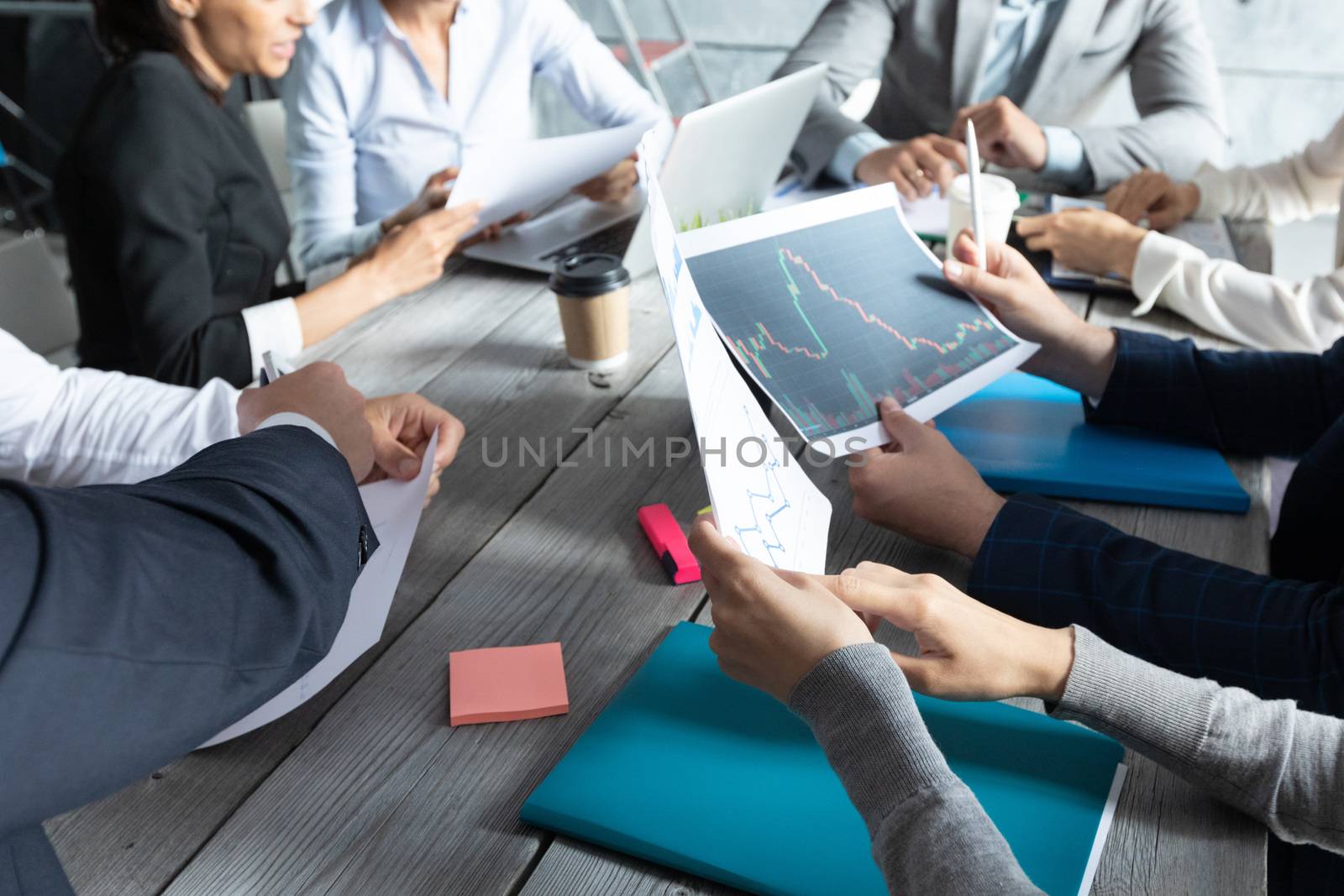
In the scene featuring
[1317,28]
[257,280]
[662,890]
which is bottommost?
[1317,28]

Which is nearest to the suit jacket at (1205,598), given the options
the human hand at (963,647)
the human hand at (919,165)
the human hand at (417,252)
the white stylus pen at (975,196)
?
the human hand at (963,647)

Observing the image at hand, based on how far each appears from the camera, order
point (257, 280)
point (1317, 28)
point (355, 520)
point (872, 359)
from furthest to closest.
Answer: point (1317, 28)
point (257, 280)
point (872, 359)
point (355, 520)

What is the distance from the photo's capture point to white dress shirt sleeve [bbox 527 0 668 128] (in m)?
2.02

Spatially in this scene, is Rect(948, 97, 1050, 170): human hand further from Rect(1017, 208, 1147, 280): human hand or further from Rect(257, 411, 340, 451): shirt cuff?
Rect(257, 411, 340, 451): shirt cuff

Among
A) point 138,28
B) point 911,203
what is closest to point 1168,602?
point 911,203

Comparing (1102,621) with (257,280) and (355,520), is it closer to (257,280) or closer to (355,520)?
(355,520)

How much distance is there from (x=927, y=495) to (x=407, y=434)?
0.49 m

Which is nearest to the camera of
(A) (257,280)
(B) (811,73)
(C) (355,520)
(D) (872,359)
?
(C) (355,520)

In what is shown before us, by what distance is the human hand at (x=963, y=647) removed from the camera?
0.64m

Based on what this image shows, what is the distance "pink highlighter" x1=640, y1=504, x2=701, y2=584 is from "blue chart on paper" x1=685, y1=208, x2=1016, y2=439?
0.15 metres

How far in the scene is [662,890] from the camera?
22.5 inches

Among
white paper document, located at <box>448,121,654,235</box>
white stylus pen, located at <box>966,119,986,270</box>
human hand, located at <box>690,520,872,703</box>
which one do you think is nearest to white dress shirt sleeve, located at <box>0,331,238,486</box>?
white paper document, located at <box>448,121,654,235</box>

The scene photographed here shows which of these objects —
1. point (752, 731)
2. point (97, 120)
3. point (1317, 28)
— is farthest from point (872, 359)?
point (1317, 28)

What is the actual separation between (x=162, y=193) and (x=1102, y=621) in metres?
1.21
